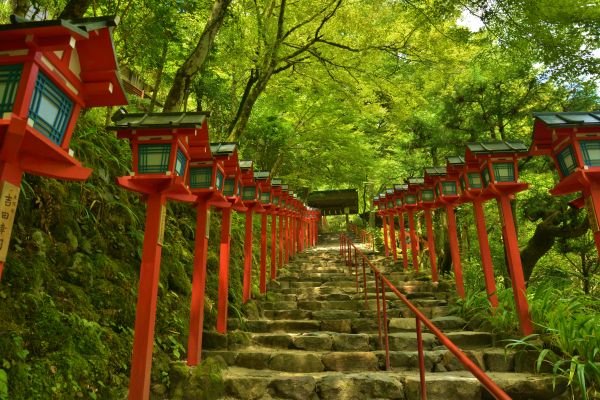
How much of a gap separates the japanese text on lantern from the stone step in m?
3.28

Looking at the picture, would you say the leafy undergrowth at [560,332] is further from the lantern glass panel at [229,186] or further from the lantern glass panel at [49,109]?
the lantern glass panel at [49,109]

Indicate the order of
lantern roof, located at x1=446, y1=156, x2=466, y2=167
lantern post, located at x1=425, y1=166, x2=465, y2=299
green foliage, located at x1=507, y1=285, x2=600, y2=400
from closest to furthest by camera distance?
green foliage, located at x1=507, y1=285, x2=600, y2=400
lantern roof, located at x1=446, y1=156, x2=466, y2=167
lantern post, located at x1=425, y1=166, x2=465, y2=299

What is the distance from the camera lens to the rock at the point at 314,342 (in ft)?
18.1

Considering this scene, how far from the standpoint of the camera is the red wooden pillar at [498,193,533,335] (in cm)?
505

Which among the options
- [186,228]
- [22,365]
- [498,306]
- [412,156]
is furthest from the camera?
[412,156]

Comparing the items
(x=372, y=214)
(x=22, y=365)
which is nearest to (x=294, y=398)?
(x=22, y=365)

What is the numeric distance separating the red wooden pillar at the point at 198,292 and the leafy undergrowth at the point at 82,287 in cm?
25

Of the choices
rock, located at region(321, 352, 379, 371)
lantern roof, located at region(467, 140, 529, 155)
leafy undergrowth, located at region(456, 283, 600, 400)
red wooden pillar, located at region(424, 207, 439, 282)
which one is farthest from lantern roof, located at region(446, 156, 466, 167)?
rock, located at region(321, 352, 379, 371)

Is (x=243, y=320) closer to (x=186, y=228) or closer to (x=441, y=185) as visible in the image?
(x=186, y=228)

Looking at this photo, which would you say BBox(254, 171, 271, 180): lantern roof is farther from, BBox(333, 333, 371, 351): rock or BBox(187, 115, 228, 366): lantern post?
BBox(333, 333, 371, 351): rock

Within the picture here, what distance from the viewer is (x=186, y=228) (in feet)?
21.5

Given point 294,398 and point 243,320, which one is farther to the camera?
point 243,320

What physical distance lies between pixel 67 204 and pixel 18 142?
96.9 inches

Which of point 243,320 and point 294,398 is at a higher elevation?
point 243,320
